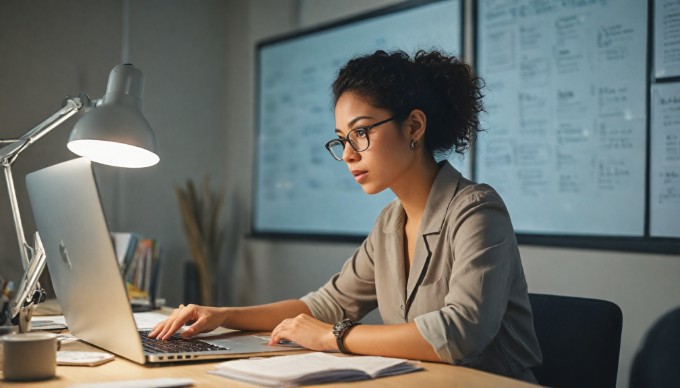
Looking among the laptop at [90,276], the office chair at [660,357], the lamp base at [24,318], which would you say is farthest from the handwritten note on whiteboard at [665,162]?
the lamp base at [24,318]

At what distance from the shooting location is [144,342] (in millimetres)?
1521

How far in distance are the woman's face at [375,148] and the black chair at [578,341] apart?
1.51ft

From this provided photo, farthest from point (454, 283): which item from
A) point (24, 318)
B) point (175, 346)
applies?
point (24, 318)

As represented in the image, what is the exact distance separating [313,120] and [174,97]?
0.88 m

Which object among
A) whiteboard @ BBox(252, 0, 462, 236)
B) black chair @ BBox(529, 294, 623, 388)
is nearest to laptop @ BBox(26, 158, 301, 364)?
black chair @ BBox(529, 294, 623, 388)

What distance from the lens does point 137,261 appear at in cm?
272

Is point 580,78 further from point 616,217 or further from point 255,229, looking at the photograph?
point 255,229

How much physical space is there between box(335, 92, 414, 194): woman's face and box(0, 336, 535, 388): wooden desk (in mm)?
502

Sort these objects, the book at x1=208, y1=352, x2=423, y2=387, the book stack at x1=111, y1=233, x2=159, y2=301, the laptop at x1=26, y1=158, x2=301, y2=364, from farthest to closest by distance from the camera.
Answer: the book stack at x1=111, y1=233, x2=159, y2=301
the laptop at x1=26, y1=158, x2=301, y2=364
the book at x1=208, y1=352, x2=423, y2=387

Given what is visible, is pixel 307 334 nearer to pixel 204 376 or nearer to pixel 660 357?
pixel 204 376

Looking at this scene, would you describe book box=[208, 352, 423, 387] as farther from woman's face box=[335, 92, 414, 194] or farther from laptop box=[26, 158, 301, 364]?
woman's face box=[335, 92, 414, 194]

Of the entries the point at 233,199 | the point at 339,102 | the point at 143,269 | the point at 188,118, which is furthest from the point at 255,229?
the point at 339,102

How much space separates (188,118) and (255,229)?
0.72m

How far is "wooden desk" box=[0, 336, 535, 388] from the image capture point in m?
1.21
